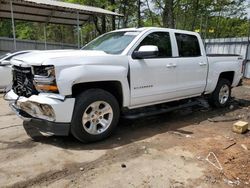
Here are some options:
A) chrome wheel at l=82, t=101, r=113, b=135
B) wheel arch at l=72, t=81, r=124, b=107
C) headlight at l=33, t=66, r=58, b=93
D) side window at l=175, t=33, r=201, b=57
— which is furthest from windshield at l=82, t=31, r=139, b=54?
headlight at l=33, t=66, r=58, b=93

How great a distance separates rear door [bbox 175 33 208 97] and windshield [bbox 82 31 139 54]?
1166mm

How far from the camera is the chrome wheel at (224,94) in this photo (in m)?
7.39

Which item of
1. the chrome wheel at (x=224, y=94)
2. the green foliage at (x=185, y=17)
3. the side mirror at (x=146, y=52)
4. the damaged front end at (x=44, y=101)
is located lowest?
the chrome wheel at (x=224, y=94)

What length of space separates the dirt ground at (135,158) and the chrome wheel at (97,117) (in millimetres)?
249

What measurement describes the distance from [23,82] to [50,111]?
2.56 feet

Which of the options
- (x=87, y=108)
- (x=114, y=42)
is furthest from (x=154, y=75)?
(x=87, y=108)

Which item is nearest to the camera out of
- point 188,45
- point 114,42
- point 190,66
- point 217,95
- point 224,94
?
point 114,42

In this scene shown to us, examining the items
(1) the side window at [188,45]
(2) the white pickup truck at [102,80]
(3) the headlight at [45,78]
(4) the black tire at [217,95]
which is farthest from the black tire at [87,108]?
(4) the black tire at [217,95]

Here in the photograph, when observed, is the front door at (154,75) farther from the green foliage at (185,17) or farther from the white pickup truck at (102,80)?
the green foliage at (185,17)

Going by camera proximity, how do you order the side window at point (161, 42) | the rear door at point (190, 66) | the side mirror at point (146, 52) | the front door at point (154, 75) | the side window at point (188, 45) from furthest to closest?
1. the side window at point (188, 45)
2. the rear door at point (190, 66)
3. the side window at point (161, 42)
4. the front door at point (154, 75)
5. the side mirror at point (146, 52)

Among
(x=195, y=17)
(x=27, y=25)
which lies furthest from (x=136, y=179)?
(x=27, y=25)

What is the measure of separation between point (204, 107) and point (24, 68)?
4921 millimetres

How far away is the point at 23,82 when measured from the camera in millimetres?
4449

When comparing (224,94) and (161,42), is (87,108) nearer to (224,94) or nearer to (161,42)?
(161,42)
